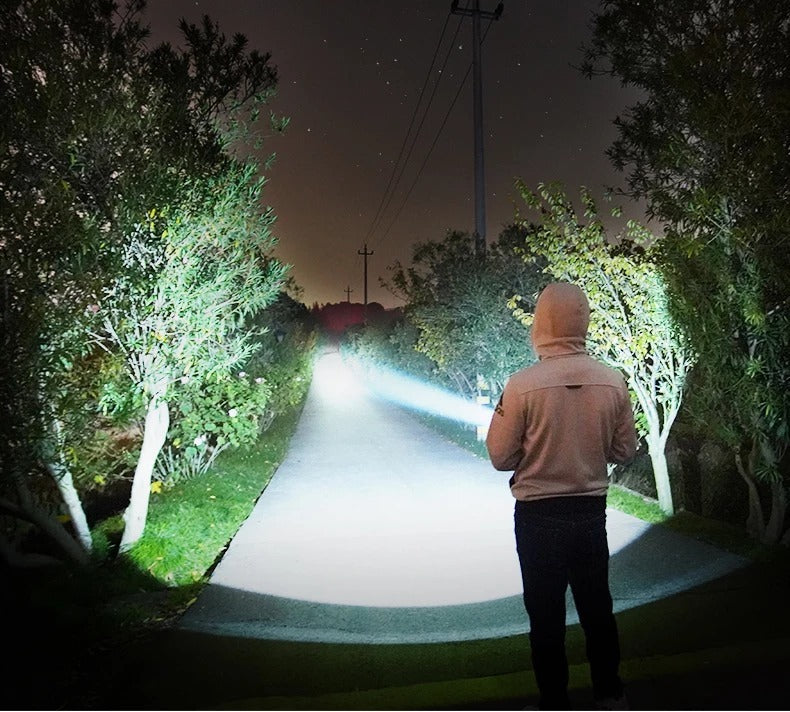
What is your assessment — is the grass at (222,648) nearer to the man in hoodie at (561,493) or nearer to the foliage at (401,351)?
the man in hoodie at (561,493)

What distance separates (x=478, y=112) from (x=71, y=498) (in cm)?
1546

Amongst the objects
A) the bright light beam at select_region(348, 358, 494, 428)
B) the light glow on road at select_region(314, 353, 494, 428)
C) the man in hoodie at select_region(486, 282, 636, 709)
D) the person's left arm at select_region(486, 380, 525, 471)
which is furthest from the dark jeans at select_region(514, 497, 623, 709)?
the bright light beam at select_region(348, 358, 494, 428)

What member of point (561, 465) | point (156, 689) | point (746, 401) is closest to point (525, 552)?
point (561, 465)

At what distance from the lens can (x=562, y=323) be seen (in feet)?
8.89

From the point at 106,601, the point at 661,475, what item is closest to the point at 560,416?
the point at 106,601

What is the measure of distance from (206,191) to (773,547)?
6512 mm

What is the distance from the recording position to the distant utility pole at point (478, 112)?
15233mm

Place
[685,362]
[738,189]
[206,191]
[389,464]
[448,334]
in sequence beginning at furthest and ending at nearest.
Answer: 1. [448,334]
2. [389,464]
3. [685,362]
4. [206,191]
5. [738,189]

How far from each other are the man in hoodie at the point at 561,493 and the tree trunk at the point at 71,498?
13.6 feet

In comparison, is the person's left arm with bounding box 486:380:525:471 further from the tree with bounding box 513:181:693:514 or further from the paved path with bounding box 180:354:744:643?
the tree with bounding box 513:181:693:514

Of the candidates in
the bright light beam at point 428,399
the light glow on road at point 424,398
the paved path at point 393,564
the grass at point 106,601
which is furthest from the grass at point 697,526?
the grass at point 106,601

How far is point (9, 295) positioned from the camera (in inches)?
175

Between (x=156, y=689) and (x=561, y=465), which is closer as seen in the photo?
→ (x=561, y=465)

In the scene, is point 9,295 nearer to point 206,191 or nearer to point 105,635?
point 206,191
